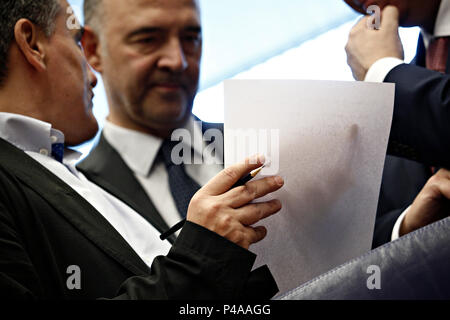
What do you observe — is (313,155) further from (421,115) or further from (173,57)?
(173,57)

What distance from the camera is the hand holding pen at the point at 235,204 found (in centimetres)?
53

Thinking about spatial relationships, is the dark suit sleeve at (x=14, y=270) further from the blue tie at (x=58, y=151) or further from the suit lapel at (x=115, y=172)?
the suit lapel at (x=115, y=172)

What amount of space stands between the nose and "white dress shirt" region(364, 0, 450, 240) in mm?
491

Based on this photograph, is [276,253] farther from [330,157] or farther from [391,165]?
[391,165]

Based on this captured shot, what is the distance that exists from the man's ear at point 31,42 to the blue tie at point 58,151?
4.5 inches

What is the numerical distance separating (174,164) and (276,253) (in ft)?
1.57

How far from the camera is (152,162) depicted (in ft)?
3.39

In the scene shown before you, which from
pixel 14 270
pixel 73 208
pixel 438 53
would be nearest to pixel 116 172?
pixel 73 208

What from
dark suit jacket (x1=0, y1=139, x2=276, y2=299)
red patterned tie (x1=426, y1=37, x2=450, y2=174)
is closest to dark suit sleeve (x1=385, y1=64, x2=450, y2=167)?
red patterned tie (x1=426, y1=37, x2=450, y2=174)

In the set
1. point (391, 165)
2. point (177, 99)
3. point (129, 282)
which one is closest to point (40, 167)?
point (129, 282)

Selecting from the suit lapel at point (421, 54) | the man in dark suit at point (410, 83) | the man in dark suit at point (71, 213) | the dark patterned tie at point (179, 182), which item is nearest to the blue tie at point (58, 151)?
the man in dark suit at point (71, 213)

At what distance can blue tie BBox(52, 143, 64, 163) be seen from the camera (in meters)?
0.80
